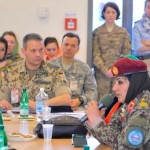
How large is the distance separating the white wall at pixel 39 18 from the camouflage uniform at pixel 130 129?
12.1 ft

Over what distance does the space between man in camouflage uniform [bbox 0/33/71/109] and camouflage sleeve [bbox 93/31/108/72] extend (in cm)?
174

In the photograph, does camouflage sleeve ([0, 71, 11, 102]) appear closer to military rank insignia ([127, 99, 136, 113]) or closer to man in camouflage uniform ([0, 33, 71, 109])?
man in camouflage uniform ([0, 33, 71, 109])

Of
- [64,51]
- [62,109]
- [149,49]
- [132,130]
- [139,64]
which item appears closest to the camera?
[132,130]

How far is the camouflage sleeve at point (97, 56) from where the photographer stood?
5666mm

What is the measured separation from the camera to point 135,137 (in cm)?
200

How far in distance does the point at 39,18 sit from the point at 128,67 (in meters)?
3.86

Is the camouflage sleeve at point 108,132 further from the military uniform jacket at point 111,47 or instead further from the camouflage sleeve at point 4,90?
the military uniform jacket at point 111,47

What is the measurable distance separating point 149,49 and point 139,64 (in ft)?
11.5

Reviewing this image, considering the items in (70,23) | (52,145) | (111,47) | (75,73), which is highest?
(70,23)

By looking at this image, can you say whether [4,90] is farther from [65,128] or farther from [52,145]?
[52,145]

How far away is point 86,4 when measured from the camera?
19.5 ft

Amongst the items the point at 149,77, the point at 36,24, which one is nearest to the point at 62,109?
the point at 149,77

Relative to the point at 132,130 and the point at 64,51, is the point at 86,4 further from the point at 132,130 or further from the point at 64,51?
the point at 132,130

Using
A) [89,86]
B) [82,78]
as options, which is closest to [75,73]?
[82,78]
